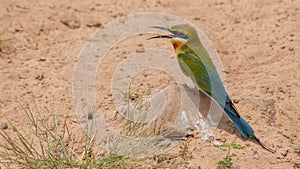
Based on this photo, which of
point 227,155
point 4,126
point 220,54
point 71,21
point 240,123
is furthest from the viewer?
point 71,21

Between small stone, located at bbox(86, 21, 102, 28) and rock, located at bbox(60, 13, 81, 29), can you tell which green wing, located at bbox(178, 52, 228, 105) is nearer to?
small stone, located at bbox(86, 21, 102, 28)

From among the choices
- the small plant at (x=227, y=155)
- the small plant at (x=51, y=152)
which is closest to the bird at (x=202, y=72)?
the small plant at (x=227, y=155)

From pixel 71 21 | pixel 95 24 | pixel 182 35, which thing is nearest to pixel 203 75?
pixel 182 35

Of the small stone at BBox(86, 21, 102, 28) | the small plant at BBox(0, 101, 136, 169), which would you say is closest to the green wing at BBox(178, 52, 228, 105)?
the small plant at BBox(0, 101, 136, 169)

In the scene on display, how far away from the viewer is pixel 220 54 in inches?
162

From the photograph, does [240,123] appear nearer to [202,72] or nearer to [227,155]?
[227,155]

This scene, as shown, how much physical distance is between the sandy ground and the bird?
0.09 metres

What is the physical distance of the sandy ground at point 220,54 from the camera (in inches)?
129

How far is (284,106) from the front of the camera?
3498mm

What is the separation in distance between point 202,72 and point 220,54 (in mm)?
627

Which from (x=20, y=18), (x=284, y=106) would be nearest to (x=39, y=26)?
(x=20, y=18)

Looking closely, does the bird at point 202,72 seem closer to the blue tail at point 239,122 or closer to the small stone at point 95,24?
the blue tail at point 239,122

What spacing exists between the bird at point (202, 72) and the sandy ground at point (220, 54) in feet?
0.31

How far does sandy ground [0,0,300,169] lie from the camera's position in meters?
3.28
